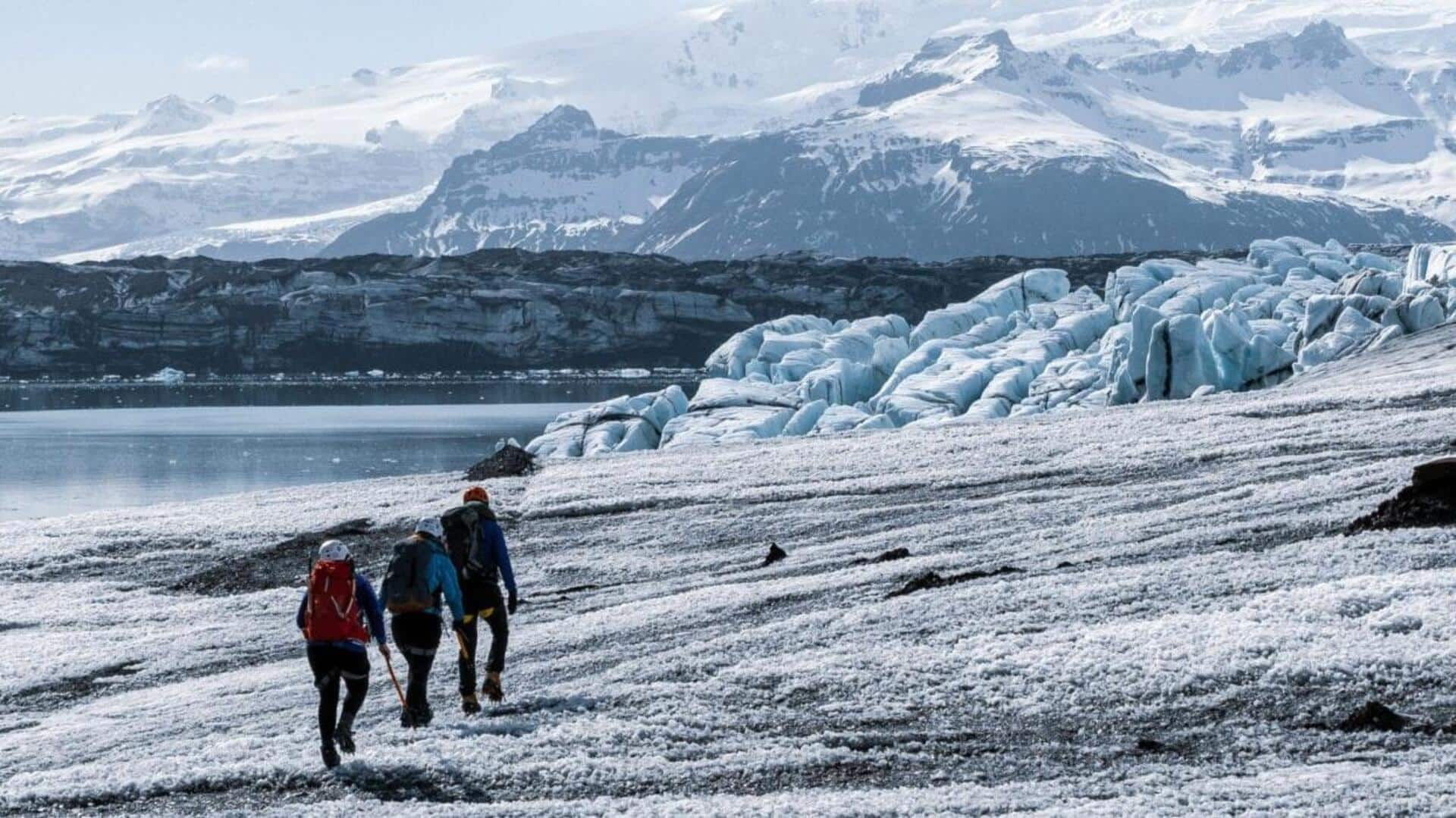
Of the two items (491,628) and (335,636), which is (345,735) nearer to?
(335,636)

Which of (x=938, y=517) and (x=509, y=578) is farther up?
(x=509, y=578)

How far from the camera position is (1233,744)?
13.5 m

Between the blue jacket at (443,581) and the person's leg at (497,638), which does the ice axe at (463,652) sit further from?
the person's leg at (497,638)

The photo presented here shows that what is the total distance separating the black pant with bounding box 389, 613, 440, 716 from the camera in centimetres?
1593

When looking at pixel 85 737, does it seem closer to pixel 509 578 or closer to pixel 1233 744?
pixel 509 578

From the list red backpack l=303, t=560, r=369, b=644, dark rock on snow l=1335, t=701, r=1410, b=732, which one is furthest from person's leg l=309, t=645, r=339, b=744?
dark rock on snow l=1335, t=701, r=1410, b=732

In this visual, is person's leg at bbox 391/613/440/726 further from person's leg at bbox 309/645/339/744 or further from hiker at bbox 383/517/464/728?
person's leg at bbox 309/645/339/744

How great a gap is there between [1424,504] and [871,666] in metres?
8.34

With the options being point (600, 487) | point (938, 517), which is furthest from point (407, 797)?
point (600, 487)

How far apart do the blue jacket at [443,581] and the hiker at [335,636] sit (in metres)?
0.77

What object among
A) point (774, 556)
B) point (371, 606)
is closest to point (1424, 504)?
point (774, 556)

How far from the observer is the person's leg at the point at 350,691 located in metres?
15.1

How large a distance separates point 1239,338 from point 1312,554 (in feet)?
140

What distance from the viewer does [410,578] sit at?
1570 cm
